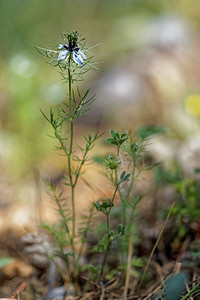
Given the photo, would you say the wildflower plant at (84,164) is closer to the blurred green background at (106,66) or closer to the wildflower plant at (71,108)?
the wildflower plant at (71,108)

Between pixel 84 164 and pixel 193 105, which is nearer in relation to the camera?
pixel 84 164

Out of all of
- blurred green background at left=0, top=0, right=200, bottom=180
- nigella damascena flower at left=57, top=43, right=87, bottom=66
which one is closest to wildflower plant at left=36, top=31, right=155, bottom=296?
nigella damascena flower at left=57, top=43, right=87, bottom=66

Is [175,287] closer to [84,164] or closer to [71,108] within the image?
[84,164]

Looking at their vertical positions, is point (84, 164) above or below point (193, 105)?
below

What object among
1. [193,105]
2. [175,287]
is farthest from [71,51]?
[193,105]

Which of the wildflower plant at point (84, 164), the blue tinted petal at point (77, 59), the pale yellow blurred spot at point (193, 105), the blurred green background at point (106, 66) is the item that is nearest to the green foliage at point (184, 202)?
the wildflower plant at point (84, 164)

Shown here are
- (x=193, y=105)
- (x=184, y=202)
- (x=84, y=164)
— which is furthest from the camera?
(x=193, y=105)

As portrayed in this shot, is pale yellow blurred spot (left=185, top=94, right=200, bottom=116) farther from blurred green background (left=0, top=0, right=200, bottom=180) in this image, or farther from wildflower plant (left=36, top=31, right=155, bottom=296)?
wildflower plant (left=36, top=31, right=155, bottom=296)

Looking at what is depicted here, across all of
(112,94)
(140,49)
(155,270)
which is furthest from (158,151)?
(140,49)
